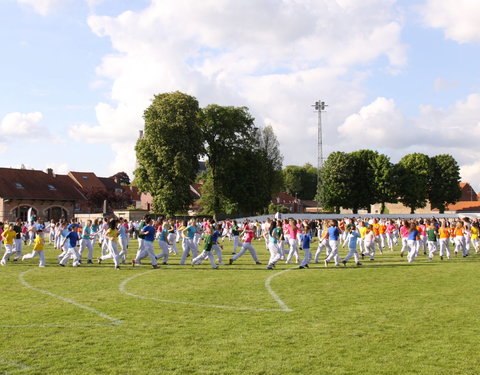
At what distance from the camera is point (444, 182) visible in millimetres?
85750

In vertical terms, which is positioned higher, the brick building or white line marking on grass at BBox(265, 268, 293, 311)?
the brick building

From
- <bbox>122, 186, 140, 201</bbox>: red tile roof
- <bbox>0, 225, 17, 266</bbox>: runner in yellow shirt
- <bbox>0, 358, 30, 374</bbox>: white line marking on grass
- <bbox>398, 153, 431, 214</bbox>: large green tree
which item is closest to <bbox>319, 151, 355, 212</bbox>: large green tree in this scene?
<bbox>398, 153, 431, 214</bbox>: large green tree

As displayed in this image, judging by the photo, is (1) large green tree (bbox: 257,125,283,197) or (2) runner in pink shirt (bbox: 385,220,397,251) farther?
(1) large green tree (bbox: 257,125,283,197)

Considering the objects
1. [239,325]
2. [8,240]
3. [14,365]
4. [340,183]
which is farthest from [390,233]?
[340,183]

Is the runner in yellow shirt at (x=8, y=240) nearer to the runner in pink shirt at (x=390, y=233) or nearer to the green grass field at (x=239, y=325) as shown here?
the green grass field at (x=239, y=325)

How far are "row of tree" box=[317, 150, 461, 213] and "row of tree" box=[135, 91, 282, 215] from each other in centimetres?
928

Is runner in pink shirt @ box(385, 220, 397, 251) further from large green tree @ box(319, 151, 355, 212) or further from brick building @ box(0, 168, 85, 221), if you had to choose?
brick building @ box(0, 168, 85, 221)

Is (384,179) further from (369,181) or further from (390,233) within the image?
(390,233)

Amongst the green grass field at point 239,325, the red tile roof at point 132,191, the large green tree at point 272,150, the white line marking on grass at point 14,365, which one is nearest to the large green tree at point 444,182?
the large green tree at point 272,150

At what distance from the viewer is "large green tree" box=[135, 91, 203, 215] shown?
193 ft

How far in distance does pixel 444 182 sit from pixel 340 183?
61.9 feet

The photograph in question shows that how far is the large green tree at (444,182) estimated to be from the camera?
85.5 metres

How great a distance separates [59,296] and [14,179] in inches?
2412

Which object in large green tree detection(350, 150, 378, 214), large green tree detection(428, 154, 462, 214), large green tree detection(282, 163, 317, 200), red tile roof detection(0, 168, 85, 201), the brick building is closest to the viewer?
the brick building
